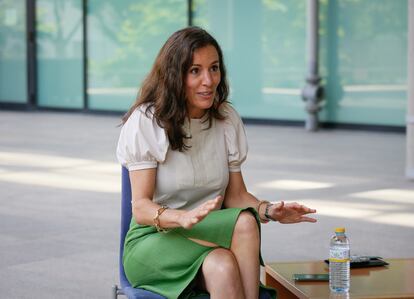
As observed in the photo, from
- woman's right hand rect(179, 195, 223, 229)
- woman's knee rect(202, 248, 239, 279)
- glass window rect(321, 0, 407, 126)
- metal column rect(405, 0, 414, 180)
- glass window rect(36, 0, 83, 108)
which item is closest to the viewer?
woman's right hand rect(179, 195, 223, 229)

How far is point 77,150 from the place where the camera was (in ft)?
42.2

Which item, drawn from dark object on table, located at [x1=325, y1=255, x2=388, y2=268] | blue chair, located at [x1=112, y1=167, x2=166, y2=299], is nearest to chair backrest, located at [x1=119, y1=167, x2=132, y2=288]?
blue chair, located at [x1=112, y1=167, x2=166, y2=299]

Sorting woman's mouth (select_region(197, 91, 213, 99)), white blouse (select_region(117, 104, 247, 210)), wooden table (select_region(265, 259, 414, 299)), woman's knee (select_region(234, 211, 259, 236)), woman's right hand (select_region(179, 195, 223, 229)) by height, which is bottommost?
wooden table (select_region(265, 259, 414, 299))

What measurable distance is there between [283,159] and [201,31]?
7.97 meters

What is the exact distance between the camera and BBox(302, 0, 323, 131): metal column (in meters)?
15.6

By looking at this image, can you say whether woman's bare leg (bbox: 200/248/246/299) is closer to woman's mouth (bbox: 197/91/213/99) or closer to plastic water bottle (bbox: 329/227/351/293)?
plastic water bottle (bbox: 329/227/351/293)

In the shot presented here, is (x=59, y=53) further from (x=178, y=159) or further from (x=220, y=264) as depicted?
(x=220, y=264)

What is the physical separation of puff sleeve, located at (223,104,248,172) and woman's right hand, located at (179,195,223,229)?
664mm

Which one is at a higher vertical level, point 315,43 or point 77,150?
point 315,43

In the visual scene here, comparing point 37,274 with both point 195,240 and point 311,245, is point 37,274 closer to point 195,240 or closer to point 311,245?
point 311,245

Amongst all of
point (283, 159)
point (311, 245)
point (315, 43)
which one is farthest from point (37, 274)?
point (315, 43)

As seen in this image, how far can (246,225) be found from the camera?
364cm

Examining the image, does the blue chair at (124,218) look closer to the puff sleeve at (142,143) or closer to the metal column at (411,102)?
the puff sleeve at (142,143)

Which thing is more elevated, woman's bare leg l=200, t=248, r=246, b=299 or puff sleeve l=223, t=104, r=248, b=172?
puff sleeve l=223, t=104, r=248, b=172
